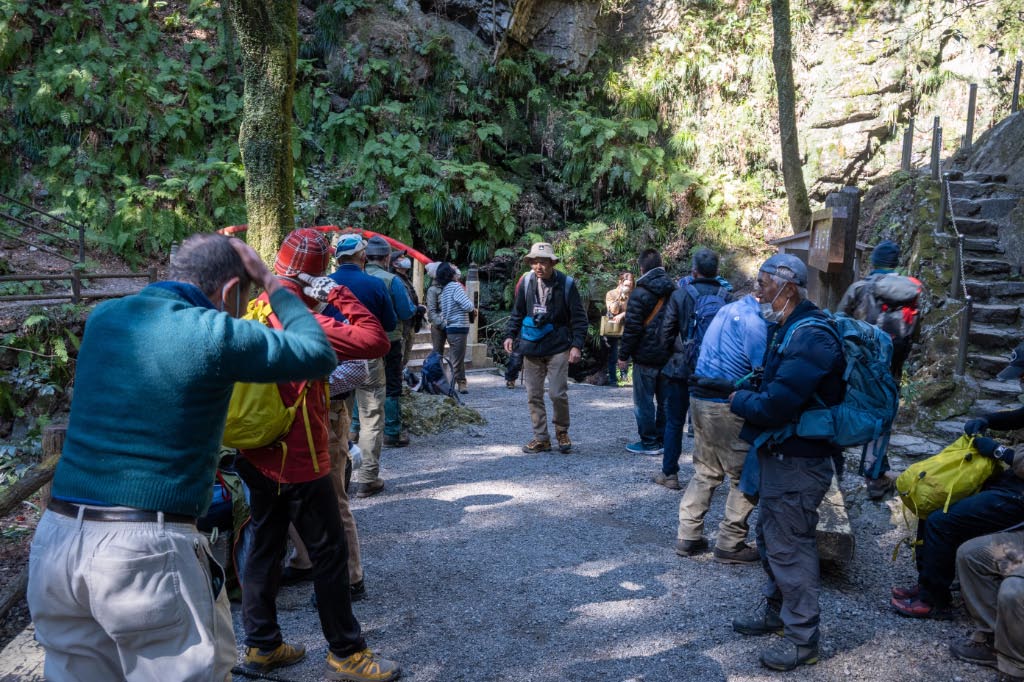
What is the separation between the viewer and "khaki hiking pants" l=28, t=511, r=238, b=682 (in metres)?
2.06

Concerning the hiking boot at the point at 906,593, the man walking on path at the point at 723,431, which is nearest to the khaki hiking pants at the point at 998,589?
the hiking boot at the point at 906,593

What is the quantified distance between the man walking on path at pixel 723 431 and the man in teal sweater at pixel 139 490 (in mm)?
3298

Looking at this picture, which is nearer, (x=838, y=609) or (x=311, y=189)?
(x=838, y=609)

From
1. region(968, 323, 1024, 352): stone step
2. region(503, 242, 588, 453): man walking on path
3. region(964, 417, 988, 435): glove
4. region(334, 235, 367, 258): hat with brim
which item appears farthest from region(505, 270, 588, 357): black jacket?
region(968, 323, 1024, 352): stone step

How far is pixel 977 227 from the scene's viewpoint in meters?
10.5

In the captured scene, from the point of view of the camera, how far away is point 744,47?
18812 mm

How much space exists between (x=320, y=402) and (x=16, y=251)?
14.1 metres

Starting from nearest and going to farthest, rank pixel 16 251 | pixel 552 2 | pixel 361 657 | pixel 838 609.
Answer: pixel 361 657 → pixel 838 609 → pixel 16 251 → pixel 552 2

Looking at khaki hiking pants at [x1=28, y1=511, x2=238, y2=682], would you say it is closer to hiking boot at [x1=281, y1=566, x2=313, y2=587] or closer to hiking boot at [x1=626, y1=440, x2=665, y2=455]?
hiking boot at [x1=281, y1=566, x2=313, y2=587]

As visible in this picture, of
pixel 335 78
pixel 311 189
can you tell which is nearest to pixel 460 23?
pixel 335 78

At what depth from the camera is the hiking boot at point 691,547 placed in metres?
5.19

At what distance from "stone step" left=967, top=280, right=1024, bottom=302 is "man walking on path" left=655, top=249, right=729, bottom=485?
480 cm

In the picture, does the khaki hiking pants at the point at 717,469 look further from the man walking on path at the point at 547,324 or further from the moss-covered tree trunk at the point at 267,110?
the moss-covered tree trunk at the point at 267,110

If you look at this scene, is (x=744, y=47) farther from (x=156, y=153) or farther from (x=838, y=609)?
(x=838, y=609)
